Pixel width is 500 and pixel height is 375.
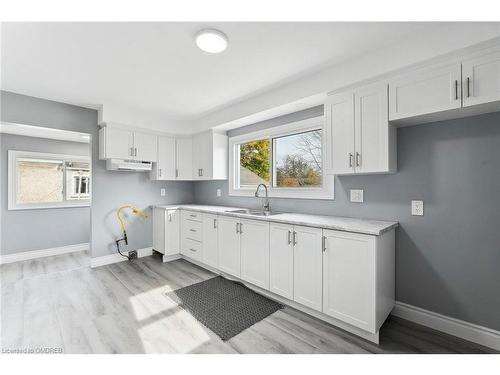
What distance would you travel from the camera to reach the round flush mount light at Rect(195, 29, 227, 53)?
1793mm

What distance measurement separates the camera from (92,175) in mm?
3582

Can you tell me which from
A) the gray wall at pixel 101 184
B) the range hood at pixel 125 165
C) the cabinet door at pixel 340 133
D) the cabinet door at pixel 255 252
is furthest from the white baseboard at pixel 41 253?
the cabinet door at pixel 340 133

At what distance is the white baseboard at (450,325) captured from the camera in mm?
1758

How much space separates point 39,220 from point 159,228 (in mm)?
2292

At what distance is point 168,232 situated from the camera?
3830mm

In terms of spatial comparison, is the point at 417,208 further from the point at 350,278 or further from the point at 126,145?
the point at 126,145

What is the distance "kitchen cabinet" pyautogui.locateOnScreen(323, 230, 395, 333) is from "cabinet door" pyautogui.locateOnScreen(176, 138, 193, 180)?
3002 millimetres

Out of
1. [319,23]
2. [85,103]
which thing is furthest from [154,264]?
[319,23]

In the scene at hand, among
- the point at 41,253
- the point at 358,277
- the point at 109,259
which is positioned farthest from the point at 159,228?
the point at 358,277

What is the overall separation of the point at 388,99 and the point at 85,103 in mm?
3847

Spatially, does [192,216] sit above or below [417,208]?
below

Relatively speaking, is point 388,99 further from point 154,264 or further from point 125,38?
point 154,264

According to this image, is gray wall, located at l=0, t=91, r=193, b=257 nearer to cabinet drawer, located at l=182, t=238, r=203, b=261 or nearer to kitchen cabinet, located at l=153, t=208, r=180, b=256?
kitchen cabinet, located at l=153, t=208, r=180, b=256

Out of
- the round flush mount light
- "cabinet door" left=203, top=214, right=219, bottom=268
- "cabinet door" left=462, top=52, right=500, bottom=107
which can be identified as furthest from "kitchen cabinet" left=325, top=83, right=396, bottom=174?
"cabinet door" left=203, top=214, right=219, bottom=268
